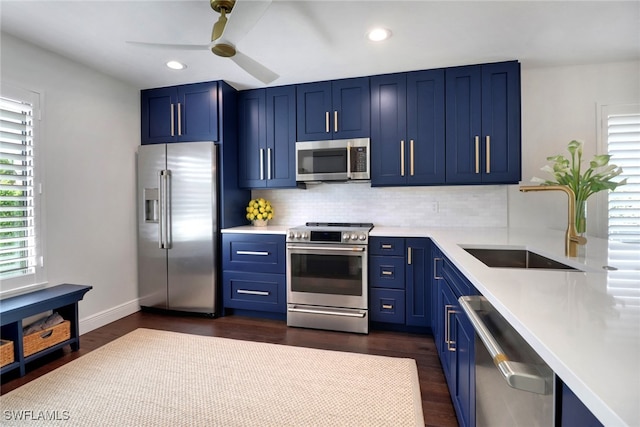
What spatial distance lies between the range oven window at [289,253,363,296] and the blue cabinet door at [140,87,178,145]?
202 cm

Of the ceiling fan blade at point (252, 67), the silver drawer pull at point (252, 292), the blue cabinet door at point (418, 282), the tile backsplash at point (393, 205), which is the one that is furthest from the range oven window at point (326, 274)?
the ceiling fan blade at point (252, 67)

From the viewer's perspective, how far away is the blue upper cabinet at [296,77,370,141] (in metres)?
3.19

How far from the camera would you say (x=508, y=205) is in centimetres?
312

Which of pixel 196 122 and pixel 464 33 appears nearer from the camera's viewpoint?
pixel 464 33

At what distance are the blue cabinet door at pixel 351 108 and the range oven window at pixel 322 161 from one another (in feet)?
0.63

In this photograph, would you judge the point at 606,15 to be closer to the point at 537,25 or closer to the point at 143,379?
the point at 537,25

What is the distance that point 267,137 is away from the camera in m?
3.48

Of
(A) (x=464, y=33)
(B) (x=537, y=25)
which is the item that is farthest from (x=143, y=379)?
(B) (x=537, y=25)

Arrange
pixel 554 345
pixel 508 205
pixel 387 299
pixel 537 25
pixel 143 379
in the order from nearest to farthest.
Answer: pixel 554 345 < pixel 143 379 < pixel 537 25 < pixel 387 299 < pixel 508 205

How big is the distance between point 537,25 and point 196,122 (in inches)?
124

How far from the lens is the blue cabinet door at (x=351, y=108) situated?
3.18m

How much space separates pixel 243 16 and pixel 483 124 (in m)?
2.31

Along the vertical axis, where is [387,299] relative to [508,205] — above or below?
below

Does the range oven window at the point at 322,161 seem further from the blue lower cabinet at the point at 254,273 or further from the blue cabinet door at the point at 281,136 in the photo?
the blue lower cabinet at the point at 254,273
